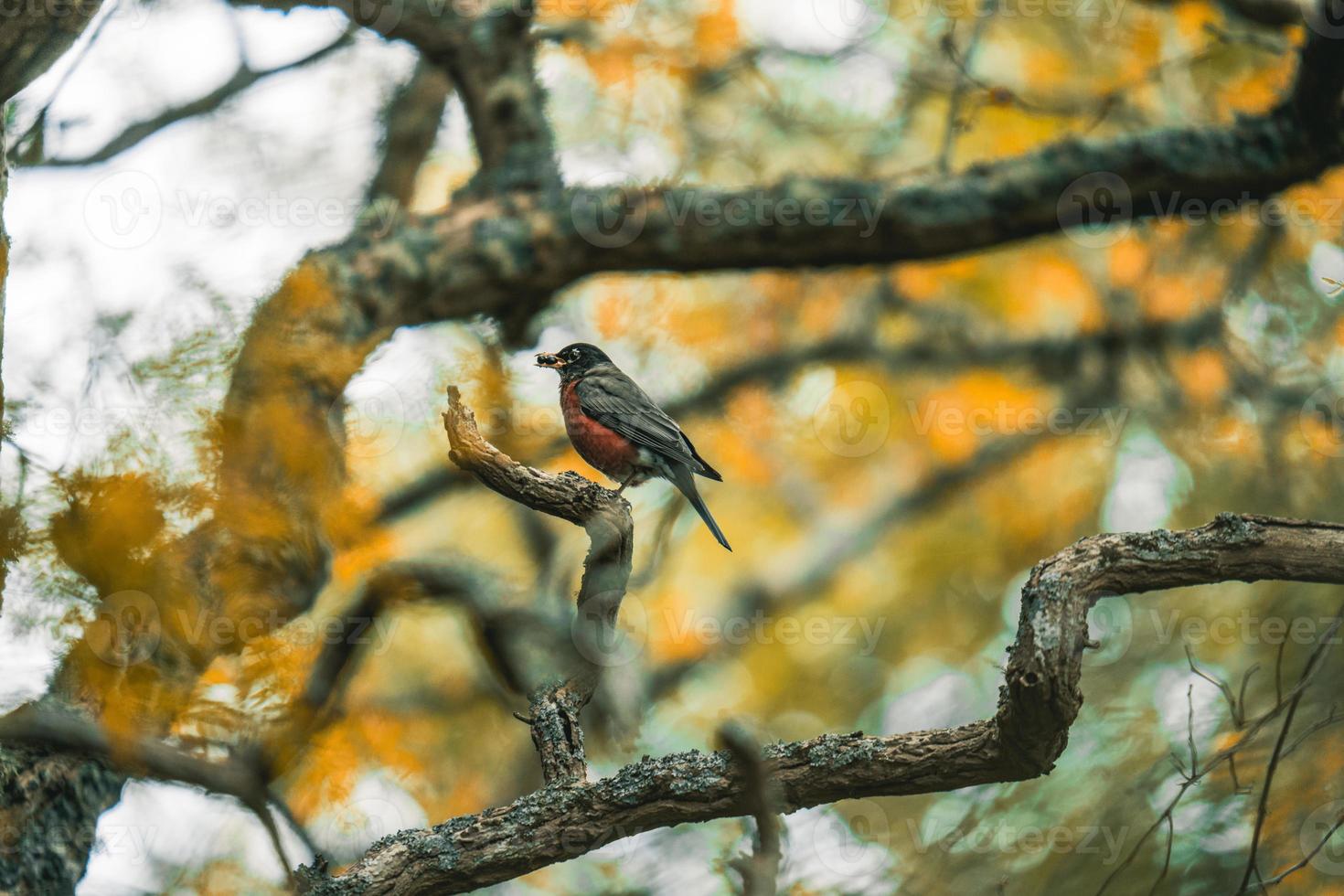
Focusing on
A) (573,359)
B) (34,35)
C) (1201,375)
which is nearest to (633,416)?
(573,359)

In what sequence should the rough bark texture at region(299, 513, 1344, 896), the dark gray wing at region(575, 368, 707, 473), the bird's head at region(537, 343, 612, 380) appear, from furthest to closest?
the bird's head at region(537, 343, 612, 380)
the dark gray wing at region(575, 368, 707, 473)
the rough bark texture at region(299, 513, 1344, 896)

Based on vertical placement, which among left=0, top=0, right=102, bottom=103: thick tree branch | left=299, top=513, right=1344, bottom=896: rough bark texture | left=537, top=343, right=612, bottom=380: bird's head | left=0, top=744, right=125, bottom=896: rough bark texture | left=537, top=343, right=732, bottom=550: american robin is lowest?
left=299, top=513, right=1344, bottom=896: rough bark texture

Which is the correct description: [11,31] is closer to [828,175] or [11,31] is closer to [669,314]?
[828,175]

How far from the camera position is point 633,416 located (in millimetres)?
7156

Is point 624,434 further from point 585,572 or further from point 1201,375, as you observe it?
point 1201,375

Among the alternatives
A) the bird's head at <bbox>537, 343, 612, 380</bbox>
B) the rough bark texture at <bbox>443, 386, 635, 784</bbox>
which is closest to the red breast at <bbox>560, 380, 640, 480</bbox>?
the bird's head at <bbox>537, 343, 612, 380</bbox>

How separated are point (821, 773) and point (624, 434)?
372 cm

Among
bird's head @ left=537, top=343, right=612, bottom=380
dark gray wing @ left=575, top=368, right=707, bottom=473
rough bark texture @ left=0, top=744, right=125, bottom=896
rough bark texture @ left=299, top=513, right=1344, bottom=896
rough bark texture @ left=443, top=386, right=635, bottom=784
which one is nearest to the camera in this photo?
rough bark texture @ left=299, top=513, right=1344, bottom=896

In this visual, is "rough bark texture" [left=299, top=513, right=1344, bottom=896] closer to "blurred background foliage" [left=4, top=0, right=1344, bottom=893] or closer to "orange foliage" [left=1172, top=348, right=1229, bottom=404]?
"blurred background foliage" [left=4, top=0, right=1344, bottom=893]

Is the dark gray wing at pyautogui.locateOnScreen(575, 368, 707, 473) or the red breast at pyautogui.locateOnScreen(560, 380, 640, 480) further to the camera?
the red breast at pyautogui.locateOnScreen(560, 380, 640, 480)

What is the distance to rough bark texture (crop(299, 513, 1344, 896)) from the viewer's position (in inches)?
143

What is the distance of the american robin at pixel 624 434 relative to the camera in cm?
704

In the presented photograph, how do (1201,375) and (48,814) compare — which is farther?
(1201,375)

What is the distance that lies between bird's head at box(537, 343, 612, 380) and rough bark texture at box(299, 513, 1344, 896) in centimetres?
427
